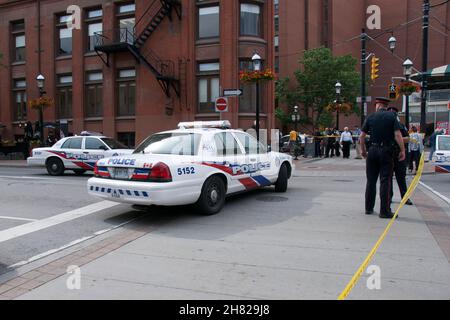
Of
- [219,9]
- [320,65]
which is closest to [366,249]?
[219,9]

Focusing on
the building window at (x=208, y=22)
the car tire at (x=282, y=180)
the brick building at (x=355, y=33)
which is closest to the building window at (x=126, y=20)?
the building window at (x=208, y=22)

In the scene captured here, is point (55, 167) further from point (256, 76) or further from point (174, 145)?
point (174, 145)

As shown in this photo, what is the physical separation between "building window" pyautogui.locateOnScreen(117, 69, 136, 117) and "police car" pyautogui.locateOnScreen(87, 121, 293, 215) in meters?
18.8

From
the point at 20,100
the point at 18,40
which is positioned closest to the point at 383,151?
the point at 20,100

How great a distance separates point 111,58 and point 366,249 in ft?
78.7

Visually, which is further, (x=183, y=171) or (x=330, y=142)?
(x=330, y=142)

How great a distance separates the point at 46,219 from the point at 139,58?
752 inches

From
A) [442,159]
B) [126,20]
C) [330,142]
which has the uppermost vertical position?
[126,20]

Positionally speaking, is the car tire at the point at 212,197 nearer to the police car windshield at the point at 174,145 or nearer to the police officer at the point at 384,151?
the police car windshield at the point at 174,145

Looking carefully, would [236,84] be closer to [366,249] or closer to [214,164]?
[214,164]

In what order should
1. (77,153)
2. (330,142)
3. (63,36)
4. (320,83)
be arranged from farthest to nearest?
(320,83) → (63,36) → (330,142) → (77,153)

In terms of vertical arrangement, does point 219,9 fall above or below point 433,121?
above

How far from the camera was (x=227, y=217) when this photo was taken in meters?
7.17

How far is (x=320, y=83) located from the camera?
147 ft
